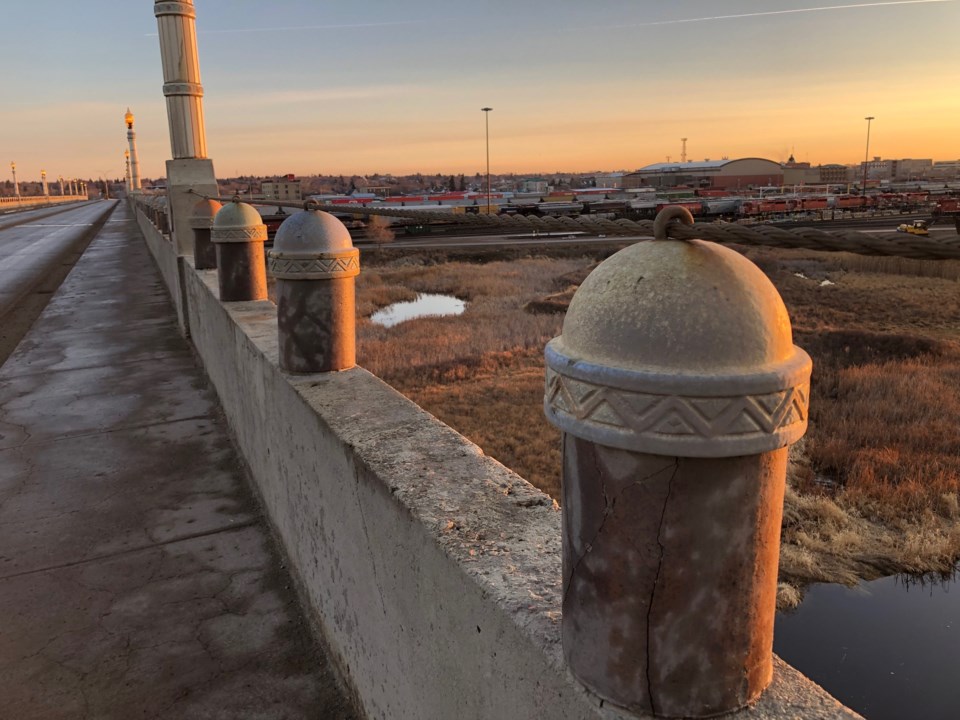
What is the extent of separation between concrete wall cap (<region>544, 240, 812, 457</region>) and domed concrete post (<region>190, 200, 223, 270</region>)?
321 inches

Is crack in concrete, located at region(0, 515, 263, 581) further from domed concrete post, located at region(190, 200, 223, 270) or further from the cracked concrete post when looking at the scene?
domed concrete post, located at region(190, 200, 223, 270)

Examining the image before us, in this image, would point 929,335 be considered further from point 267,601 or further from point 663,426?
point 663,426

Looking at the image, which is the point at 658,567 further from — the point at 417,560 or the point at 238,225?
the point at 238,225

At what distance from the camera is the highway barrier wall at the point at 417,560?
65.2 inches

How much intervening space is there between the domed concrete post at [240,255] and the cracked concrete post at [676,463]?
5.38 metres

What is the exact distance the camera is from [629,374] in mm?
1176

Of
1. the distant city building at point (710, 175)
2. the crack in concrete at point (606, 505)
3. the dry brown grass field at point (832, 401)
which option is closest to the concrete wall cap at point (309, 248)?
the crack in concrete at point (606, 505)

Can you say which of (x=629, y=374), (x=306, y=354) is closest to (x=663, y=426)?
(x=629, y=374)

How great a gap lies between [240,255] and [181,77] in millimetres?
4768

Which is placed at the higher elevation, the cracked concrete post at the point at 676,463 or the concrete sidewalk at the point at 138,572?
the cracked concrete post at the point at 676,463

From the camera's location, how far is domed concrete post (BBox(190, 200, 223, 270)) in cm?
863

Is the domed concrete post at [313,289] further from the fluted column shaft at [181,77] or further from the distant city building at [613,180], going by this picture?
the distant city building at [613,180]

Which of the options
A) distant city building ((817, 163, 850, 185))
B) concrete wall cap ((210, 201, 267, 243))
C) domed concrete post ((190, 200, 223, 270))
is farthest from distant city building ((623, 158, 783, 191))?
distant city building ((817, 163, 850, 185))

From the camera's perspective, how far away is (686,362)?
1167mm
